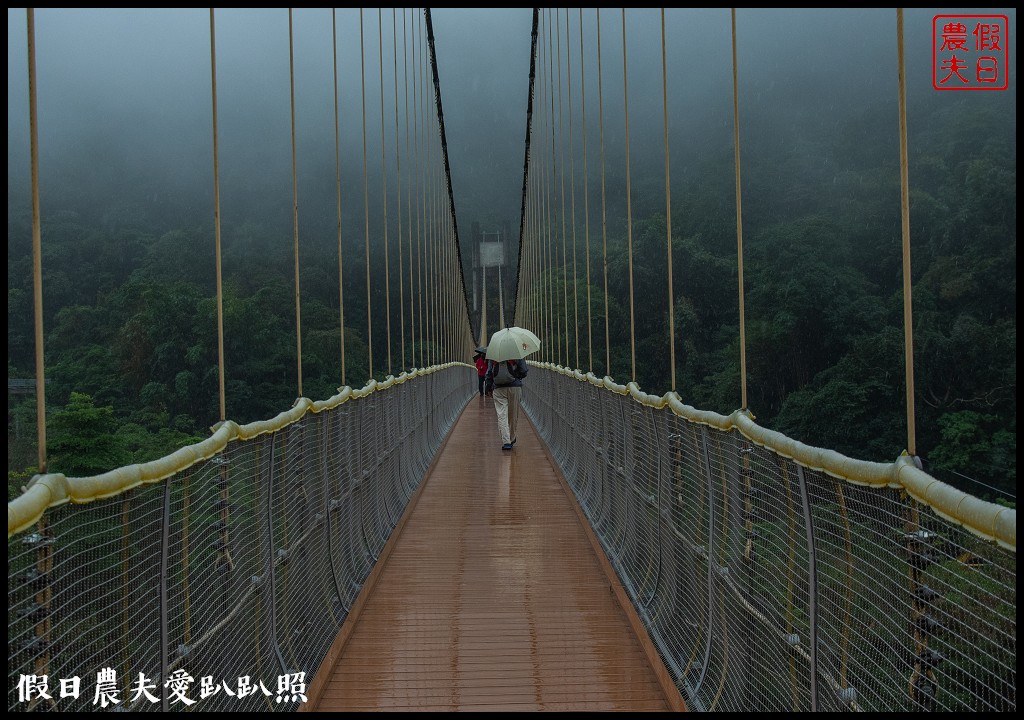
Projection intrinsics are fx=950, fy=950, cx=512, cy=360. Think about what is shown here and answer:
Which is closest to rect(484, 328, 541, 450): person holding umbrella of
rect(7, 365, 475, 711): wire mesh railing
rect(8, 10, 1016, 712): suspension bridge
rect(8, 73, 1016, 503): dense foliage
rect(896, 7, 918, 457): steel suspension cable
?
rect(8, 73, 1016, 503): dense foliage

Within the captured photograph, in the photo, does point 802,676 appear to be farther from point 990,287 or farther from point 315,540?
point 990,287

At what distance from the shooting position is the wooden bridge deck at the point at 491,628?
110 inches

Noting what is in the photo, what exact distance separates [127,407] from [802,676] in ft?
62.6

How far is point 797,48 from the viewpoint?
5188 centimetres

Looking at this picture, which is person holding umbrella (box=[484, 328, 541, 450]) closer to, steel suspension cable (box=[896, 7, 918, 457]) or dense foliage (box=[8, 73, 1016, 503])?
dense foliage (box=[8, 73, 1016, 503])

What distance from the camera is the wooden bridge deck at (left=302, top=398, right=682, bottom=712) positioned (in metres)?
2.79

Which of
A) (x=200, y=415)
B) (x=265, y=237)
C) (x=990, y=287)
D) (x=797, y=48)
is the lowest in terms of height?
(x=200, y=415)

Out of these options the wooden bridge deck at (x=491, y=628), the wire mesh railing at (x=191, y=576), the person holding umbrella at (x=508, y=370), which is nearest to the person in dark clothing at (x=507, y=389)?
the person holding umbrella at (x=508, y=370)

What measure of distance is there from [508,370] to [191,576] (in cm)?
700

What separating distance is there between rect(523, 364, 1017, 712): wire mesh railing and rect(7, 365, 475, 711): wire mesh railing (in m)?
1.12

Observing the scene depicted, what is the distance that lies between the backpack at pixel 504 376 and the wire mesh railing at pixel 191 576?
5044 mm

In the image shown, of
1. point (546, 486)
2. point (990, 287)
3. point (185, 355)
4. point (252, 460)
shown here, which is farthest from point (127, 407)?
point (252, 460)

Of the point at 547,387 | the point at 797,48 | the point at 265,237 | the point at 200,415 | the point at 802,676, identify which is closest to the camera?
the point at 802,676

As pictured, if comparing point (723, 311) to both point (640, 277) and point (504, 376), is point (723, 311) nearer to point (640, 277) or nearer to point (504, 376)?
point (640, 277)
